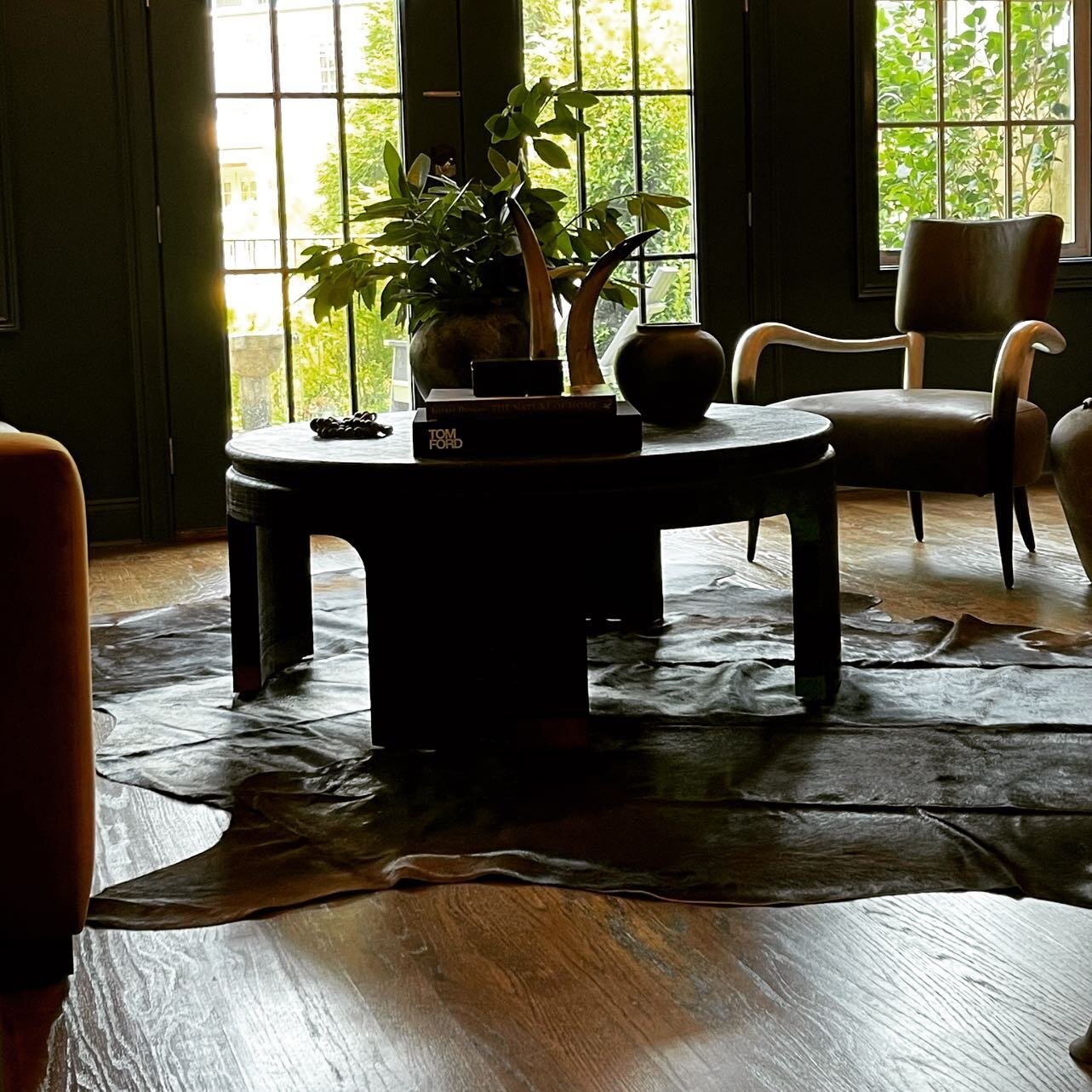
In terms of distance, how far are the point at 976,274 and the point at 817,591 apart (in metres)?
1.83

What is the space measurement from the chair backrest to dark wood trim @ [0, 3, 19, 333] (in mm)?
2473

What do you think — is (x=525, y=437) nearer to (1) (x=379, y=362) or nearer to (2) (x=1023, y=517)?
(2) (x=1023, y=517)

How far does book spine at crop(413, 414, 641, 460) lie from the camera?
2.28 metres

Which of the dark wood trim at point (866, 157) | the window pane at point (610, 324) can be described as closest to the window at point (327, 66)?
the window pane at point (610, 324)

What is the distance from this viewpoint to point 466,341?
2.88 m

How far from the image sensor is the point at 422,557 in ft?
7.50

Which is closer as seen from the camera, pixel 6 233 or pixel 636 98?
pixel 6 233

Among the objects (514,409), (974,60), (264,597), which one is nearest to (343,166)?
(974,60)

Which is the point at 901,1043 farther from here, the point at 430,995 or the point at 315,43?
the point at 315,43

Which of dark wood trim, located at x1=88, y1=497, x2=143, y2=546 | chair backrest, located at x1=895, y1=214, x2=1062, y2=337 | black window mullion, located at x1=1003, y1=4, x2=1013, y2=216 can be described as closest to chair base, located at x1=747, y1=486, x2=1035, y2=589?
chair backrest, located at x1=895, y1=214, x2=1062, y2=337

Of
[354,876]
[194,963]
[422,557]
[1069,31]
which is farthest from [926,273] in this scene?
[194,963]

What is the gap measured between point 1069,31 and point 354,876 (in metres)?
4.41

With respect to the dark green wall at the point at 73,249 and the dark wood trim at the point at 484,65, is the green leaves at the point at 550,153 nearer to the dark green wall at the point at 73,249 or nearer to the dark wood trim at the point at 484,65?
the dark wood trim at the point at 484,65

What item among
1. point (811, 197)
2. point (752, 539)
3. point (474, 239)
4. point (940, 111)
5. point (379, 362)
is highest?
point (940, 111)
